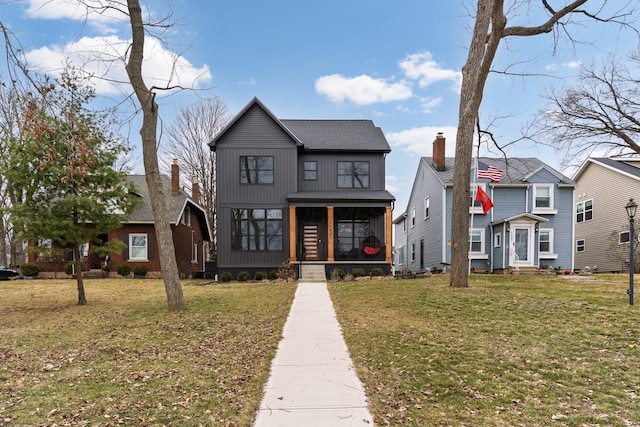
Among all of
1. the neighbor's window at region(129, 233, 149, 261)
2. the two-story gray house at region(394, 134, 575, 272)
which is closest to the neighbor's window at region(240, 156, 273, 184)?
the neighbor's window at region(129, 233, 149, 261)

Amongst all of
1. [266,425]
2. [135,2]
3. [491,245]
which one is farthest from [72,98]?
[491,245]

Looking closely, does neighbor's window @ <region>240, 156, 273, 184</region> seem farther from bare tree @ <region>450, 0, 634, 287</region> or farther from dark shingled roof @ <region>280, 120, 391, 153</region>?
bare tree @ <region>450, 0, 634, 287</region>

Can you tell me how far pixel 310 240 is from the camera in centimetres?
1994

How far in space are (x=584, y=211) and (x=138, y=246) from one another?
26.9 m

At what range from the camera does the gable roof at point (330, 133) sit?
18.7 m

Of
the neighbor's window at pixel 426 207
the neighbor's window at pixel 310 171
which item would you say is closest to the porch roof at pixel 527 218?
the neighbor's window at pixel 426 207

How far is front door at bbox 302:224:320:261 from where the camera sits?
19.8 m

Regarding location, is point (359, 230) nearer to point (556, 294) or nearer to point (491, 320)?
point (556, 294)

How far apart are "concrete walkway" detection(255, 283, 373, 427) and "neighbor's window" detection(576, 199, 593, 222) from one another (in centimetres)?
2318

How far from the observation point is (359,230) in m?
20.1

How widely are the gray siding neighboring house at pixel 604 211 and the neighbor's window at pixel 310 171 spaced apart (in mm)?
16787

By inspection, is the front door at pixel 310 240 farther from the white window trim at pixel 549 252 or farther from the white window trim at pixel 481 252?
the white window trim at pixel 549 252

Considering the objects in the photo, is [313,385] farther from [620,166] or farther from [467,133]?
[620,166]

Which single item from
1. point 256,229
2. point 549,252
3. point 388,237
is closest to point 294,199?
point 256,229
